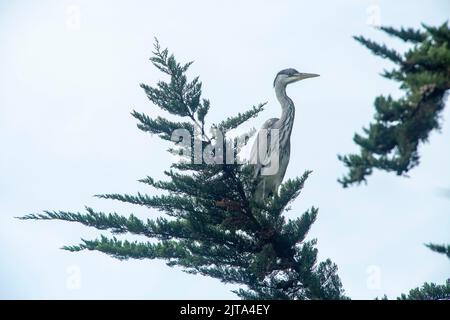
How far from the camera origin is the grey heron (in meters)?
12.5

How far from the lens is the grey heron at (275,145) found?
12.5 m

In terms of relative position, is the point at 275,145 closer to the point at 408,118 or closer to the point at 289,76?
the point at 289,76

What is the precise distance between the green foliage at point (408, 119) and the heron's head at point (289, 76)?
339 inches

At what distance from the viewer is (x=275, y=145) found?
1291 cm

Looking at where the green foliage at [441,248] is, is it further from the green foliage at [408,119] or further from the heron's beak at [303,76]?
the heron's beak at [303,76]

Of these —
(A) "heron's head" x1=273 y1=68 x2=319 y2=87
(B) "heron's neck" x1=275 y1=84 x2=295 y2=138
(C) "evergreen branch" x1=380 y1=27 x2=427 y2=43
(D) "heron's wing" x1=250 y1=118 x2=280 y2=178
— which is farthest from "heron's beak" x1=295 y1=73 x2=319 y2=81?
(C) "evergreen branch" x1=380 y1=27 x2=427 y2=43

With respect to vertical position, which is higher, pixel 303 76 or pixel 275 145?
pixel 303 76

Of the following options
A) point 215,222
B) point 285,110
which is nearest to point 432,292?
point 215,222

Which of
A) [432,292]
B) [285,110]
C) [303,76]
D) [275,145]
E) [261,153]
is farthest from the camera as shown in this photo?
[303,76]

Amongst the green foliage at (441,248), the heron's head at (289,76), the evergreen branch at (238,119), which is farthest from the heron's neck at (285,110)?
the green foliage at (441,248)

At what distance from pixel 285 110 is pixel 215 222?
5.21 metres

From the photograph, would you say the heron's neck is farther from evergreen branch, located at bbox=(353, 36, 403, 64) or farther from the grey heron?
evergreen branch, located at bbox=(353, 36, 403, 64)

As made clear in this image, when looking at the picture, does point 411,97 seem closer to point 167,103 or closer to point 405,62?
point 405,62
